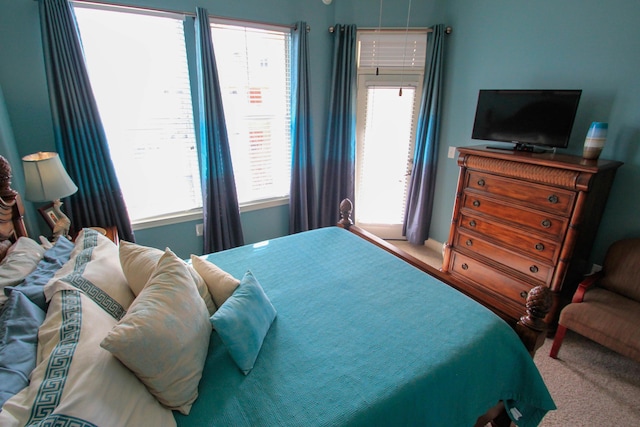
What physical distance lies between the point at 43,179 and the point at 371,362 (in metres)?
2.18

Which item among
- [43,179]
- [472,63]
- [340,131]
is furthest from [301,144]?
[43,179]

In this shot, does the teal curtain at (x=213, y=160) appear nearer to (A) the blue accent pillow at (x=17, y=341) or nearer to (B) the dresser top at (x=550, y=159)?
(A) the blue accent pillow at (x=17, y=341)

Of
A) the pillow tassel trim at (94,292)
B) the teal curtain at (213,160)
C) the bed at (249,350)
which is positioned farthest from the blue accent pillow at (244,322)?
the teal curtain at (213,160)

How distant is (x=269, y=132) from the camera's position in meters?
3.35

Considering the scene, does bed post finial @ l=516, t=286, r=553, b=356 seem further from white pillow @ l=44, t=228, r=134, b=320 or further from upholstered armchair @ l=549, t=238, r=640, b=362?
white pillow @ l=44, t=228, r=134, b=320

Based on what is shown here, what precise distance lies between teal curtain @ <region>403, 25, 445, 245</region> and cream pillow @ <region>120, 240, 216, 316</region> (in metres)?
2.83

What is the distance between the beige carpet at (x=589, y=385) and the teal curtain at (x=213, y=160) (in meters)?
2.77

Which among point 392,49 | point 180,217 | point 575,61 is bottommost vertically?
point 180,217

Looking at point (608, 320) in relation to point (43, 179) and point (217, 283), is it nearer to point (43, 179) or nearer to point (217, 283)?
point (217, 283)

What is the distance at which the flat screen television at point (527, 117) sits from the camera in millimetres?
2260

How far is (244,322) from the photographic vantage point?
129 cm

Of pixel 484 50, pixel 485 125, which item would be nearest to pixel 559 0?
pixel 484 50

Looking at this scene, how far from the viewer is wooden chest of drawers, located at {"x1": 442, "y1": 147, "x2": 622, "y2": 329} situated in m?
2.08

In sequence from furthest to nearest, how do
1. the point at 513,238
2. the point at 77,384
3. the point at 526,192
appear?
the point at 513,238 < the point at 526,192 < the point at 77,384
